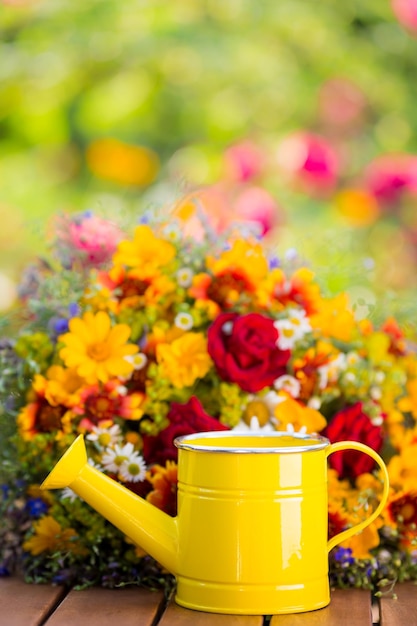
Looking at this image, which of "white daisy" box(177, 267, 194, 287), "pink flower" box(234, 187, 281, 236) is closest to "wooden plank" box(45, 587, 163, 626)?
Result: "white daisy" box(177, 267, 194, 287)

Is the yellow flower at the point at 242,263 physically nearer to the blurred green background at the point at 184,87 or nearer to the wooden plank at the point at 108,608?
the wooden plank at the point at 108,608

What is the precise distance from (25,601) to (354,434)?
404 mm

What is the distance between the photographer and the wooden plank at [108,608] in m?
0.93

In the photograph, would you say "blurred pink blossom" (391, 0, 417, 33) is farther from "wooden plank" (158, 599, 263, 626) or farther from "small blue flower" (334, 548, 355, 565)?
"wooden plank" (158, 599, 263, 626)

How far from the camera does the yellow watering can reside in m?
0.94

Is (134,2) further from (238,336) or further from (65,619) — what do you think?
(65,619)

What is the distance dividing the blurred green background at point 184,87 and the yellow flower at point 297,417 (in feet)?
4.15

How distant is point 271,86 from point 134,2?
0.40m

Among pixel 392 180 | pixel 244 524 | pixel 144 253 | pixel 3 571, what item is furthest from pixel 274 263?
pixel 392 180

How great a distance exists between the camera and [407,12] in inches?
89.6

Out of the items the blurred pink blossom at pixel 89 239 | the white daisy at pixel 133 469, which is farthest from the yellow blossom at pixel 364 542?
the blurred pink blossom at pixel 89 239

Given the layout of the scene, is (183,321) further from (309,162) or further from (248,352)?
(309,162)

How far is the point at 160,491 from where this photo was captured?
1.07m

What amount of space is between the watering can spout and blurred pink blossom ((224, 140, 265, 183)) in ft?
4.25
